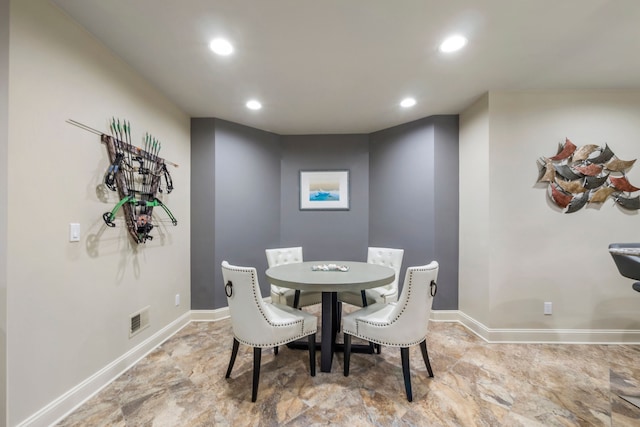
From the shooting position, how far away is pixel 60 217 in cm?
159

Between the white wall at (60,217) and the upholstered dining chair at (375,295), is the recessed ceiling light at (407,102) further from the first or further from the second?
the white wall at (60,217)

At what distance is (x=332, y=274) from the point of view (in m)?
2.24

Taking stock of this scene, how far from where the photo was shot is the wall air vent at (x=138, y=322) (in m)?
2.19

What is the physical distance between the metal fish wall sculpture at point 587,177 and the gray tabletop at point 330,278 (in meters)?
1.89

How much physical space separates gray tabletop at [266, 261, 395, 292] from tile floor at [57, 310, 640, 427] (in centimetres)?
72

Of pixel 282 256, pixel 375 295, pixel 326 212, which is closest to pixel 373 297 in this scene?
pixel 375 295

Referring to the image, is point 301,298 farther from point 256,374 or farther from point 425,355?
point 425,355

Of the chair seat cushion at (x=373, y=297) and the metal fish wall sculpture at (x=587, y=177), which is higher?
the metal fish wall sculpture at (x=587, y=177)

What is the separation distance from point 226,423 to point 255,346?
1.40 feet

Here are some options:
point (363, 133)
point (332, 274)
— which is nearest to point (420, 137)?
point (363, 133)

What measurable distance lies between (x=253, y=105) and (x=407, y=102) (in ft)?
5.58

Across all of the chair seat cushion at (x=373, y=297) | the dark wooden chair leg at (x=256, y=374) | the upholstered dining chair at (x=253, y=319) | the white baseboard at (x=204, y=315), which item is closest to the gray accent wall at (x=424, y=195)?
the chair seat cushion at (x=373, y=297)

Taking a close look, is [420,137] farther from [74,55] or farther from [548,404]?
[74,55]

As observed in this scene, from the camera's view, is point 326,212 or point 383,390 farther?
point 326,212
